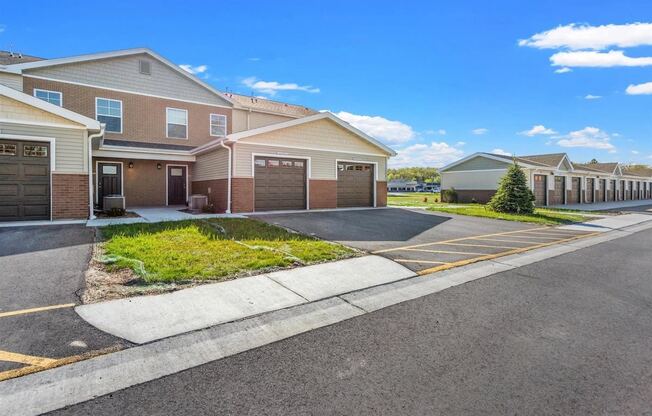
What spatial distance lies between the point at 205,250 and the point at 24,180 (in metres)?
7.98

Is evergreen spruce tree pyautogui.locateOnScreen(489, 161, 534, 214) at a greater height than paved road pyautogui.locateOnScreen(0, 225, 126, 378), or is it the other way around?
evergreen spruce tree pyautogui.locateOnScreen(489, 161, 534, 214)

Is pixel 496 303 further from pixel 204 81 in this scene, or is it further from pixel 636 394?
pixel 204 81

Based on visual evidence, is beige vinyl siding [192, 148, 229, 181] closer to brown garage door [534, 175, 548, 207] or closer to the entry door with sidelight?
the entry door with sidelight

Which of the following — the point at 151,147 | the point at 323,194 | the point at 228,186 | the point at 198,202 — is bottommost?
the point at 198,202

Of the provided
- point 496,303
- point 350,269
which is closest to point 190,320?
point 350,269

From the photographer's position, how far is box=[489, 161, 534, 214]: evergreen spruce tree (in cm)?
1948

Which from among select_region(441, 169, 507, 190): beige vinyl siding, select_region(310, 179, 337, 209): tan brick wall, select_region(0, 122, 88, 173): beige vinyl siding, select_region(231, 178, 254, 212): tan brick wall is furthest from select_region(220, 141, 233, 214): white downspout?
select_region(441, 169, 507, 190): beige vinyl siding

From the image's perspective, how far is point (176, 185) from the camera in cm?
1919

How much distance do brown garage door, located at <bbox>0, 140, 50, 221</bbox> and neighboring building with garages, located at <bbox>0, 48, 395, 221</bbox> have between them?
0.03 meters

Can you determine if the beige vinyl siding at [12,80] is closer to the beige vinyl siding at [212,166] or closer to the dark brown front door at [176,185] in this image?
the dark brown front door at [176,185]

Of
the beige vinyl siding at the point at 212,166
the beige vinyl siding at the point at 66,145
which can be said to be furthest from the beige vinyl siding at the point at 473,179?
the beige vinyl siding at the point at 66,145

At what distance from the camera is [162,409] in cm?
263

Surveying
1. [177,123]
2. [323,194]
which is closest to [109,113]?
[177,123]

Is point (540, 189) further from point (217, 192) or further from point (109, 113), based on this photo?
point (109, 113)
